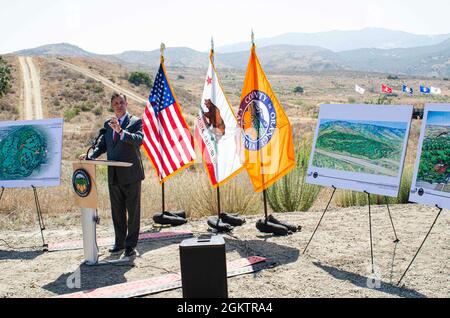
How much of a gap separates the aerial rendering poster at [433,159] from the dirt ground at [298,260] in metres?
1.02

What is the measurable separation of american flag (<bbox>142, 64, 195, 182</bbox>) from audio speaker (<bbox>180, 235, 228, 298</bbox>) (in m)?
4.44

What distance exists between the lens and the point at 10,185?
28.2 ft

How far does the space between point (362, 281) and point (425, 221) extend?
10.8 ft

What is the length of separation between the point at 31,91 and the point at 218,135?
53.0 metres

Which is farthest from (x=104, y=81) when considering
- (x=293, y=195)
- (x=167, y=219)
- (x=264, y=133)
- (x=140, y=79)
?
(x=264, y=133)

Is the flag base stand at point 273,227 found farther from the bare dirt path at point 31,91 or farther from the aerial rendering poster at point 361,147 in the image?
the bare dirt path at point 31,91

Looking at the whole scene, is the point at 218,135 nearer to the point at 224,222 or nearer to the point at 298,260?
the point at 224,222

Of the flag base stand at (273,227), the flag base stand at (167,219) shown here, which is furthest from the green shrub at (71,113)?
the flag base stand at (273,227)

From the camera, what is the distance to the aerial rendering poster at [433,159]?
5.84m

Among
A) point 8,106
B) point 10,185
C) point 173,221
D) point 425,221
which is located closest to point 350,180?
point 425,221

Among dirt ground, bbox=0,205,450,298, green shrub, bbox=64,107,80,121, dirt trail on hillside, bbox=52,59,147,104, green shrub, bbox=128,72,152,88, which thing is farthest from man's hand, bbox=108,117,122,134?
green shrub, bbox=128,72,152,88

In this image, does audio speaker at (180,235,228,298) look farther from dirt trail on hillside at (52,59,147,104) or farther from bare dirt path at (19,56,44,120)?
dirt trail on hillside at (52,59,147,104)

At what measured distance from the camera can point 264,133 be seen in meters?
8.45
